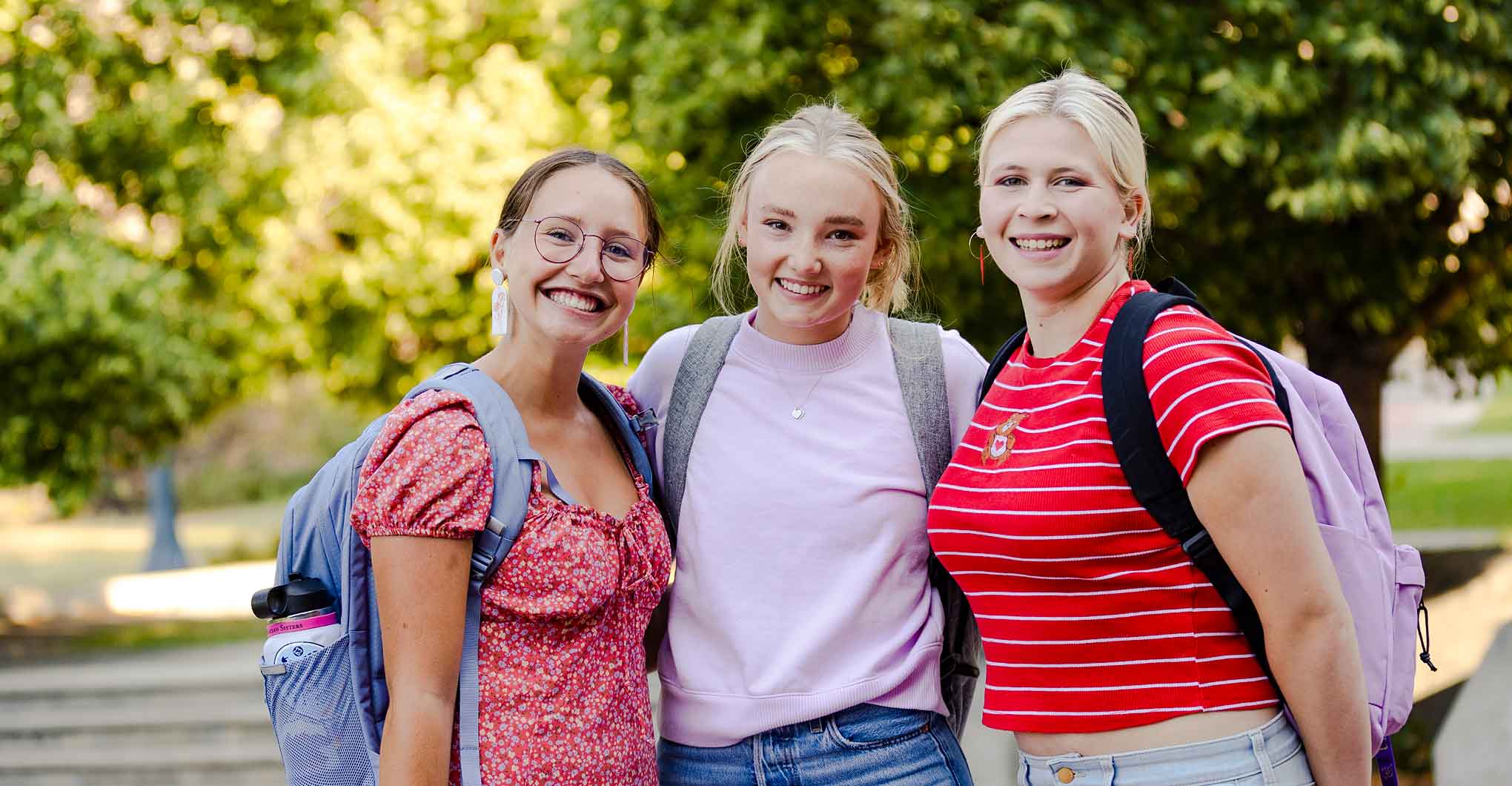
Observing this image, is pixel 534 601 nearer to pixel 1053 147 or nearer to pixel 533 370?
pixel 533 370

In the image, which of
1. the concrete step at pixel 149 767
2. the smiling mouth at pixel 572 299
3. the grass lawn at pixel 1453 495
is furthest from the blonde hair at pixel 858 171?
the grass lawn at pixel 1453 495

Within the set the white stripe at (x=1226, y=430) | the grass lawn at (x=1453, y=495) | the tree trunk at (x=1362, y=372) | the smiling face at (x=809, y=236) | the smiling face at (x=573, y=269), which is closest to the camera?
the white stripe at (x=1226, y=430)

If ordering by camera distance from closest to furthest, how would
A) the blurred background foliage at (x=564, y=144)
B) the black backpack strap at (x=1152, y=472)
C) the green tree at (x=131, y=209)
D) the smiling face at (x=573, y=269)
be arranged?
1. the black backpack strap at (x=1152, y=472)
2. the smiling face at (x=573, y=269)
3. the blurred background foliage at (x=564, y=144)
4. the green tree at (x=131, y=209)

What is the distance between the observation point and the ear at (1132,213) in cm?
241

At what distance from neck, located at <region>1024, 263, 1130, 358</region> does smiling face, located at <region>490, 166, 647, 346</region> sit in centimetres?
75

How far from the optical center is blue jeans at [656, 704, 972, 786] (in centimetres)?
247

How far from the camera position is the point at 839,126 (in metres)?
2.63

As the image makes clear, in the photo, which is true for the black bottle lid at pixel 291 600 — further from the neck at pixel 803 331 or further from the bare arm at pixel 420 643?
the neck at pixel 803 331

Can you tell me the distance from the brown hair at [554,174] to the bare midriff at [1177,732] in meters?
1.21

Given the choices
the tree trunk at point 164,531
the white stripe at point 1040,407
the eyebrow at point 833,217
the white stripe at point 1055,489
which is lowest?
the tree trunk at point 164,531

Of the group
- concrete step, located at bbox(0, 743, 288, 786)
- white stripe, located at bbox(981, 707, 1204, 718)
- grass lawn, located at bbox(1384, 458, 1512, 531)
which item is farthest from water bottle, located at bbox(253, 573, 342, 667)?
grass lawn, located at bbox(1384, 458, 1512, 531)

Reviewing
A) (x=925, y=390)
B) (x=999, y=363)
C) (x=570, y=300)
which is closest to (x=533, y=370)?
(x=570, y=300)

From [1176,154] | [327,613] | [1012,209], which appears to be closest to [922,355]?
[1012,209]

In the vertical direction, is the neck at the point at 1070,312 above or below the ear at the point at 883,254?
below
